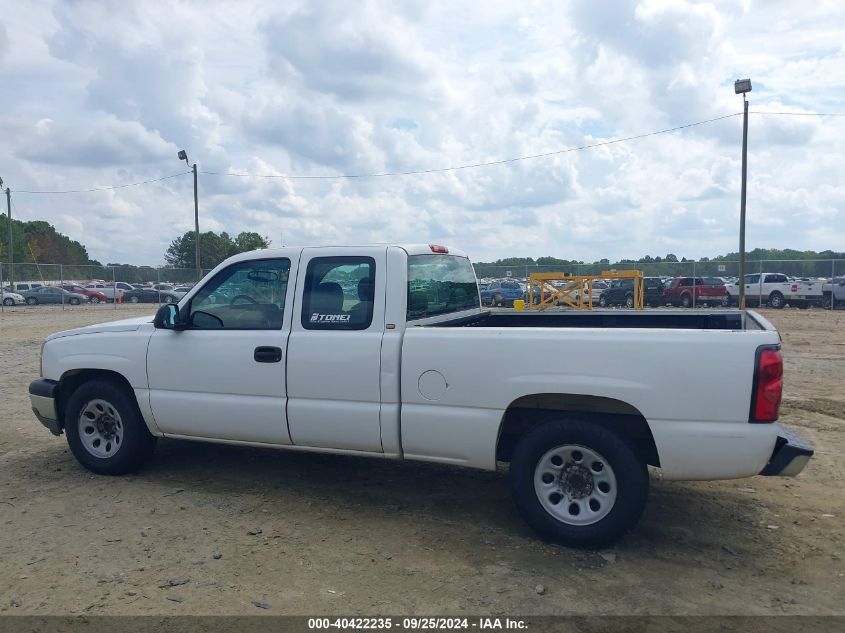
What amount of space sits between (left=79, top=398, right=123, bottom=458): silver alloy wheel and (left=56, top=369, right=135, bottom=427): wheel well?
23 centimetres

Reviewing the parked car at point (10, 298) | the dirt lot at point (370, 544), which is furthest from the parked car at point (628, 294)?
the parked car at point (10, 298)

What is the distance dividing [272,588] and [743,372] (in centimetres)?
288

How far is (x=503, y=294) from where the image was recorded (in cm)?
3838

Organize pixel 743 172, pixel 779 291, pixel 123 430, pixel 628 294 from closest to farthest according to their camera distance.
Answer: pixel 123 430 → pixel 743 172 → pixel 779 291 → pixel 628 294

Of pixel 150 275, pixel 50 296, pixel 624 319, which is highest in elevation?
pixel 150 275

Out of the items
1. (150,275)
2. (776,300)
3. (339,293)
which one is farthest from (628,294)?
(339,293)

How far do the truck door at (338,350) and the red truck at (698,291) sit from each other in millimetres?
30367

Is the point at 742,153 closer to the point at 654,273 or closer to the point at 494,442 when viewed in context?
the point at 654,273

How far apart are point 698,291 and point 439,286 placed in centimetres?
3025

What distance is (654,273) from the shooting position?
38.4 metres

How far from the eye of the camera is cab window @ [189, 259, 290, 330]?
5234mm

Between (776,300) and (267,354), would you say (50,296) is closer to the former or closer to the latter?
(776,300)

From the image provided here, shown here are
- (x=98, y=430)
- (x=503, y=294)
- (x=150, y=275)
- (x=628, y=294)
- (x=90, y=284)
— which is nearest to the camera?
(x=98, y=430)

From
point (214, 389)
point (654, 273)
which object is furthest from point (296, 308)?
point (654, 273)
